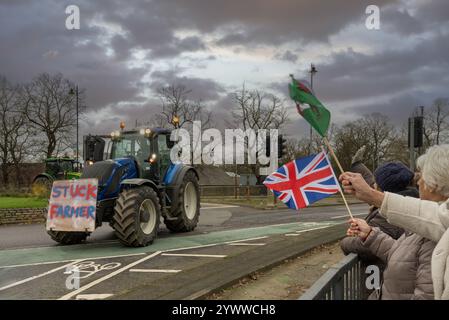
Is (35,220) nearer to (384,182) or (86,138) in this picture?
(86,138)

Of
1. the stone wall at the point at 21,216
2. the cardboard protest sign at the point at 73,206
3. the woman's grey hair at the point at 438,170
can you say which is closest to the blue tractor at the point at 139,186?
the cardboard protest sign at the point at 73,206

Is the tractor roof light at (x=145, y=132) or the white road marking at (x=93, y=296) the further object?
the tractor roof light at (x=145, y=132)

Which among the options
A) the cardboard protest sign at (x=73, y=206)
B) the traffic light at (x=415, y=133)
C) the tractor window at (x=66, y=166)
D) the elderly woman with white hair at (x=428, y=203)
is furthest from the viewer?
the tractor window at (x=66, y=166)

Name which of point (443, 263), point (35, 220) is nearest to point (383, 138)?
point (35, 220)

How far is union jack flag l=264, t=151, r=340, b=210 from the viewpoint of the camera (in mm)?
4660

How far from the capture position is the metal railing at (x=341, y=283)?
274cm

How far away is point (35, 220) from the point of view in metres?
17.9

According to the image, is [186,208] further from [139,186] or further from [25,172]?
[25,172]

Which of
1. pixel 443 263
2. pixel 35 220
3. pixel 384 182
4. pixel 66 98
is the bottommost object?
pixel 35 220

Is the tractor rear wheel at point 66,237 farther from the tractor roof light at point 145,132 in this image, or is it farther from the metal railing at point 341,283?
the metal railing at point 341,283

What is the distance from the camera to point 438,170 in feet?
9.43

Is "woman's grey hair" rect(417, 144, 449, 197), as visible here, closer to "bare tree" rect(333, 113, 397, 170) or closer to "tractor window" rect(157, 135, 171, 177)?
"tractor window" rect(157, 135, 171, 177)

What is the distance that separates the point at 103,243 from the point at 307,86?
29.6 feet

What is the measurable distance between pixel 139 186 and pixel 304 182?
6807mm
